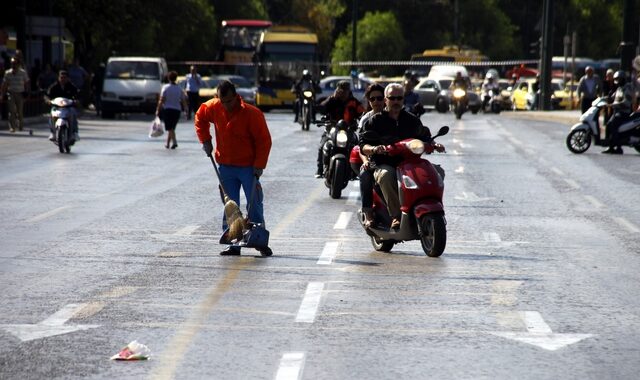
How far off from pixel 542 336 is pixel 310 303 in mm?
1899

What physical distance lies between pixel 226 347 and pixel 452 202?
416 inches

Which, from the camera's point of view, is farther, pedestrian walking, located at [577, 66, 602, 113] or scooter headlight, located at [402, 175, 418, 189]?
pedestrian walking, located at [577, 66, 602, 113]

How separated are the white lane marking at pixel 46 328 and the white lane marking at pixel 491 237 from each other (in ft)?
19.2

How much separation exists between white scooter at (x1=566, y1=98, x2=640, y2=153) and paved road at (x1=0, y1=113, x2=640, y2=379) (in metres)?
8.59

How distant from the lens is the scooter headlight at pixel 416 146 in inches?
499

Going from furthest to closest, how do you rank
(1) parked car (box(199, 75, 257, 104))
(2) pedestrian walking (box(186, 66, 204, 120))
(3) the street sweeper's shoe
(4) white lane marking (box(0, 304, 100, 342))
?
(1) parked car (box(199, 75, 257, 104))
(2) pedestrian walking (box(186, 66, 204, 120))
(3) the street sweeper's shoe
(4) white lane marking (box(0, 304, 100, 342))

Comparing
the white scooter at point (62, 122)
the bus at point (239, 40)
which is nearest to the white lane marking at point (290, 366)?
the white scooter at point (62, 122)

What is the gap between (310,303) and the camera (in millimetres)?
10000

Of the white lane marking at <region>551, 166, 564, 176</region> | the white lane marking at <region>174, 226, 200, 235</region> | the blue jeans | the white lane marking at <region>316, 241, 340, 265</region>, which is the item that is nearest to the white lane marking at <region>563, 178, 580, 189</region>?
the white lane marking at <region>551, 166, 564, 176</region>

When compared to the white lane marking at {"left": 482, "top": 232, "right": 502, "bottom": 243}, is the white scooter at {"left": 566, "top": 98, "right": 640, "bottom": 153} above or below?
below

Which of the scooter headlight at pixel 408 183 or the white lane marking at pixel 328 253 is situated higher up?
the scooter headlight at pixel 408 183

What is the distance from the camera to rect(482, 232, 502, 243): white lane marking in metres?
14.3

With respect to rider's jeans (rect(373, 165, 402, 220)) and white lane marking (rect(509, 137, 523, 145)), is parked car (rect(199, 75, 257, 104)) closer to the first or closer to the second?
white lane marking (rect(509, 137, 523, 145))

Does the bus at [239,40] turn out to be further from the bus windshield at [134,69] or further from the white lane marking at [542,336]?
the white lane marking at [542,336]
